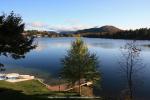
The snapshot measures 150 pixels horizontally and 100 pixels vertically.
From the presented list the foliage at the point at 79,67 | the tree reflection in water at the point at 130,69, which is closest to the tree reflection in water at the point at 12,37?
the tree reflection in water at the point at 130,69

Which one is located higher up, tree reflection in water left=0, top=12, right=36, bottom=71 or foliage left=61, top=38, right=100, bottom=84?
tree reflection in water left=0, top=12, right=36, bottom=71

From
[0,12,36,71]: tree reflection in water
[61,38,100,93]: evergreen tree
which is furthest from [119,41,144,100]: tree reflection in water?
[0,12,36,71]: tree reflection in water

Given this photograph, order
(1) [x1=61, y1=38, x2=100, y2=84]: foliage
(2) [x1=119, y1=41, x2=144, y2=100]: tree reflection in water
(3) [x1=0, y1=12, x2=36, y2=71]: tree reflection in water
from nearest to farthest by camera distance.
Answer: (3) [x1=0, y1=12, x2=36, y2=71]: tree reflection in water
(2) [x1=119, y1=41, x2=144, y2=100]: tree reflection in water
(1) [x1=61, y1=38, x2=100, y2=84]: foliage

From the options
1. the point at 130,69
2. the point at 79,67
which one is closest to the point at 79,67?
the point at 79,67

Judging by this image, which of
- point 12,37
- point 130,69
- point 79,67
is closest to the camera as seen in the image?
point 12,37

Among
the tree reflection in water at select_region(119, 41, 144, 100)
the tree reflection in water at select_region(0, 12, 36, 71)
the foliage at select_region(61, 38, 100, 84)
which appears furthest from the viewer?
the foliage at select_region(61, 38, 100, 84)

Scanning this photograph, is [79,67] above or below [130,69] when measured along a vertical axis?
below

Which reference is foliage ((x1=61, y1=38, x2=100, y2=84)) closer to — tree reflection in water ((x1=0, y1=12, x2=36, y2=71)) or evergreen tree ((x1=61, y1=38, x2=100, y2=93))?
evergreen tree ((x1=61, y1=38, x2=100, y2=93))

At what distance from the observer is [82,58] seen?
201 ft

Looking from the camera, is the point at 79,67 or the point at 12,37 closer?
the point at 12,37

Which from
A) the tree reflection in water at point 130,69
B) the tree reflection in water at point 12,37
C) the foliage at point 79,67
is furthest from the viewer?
the foliage at point 79,67

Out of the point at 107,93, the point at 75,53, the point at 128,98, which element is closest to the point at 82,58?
the point at 75,53

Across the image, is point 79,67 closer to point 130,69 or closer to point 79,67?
point 79,67

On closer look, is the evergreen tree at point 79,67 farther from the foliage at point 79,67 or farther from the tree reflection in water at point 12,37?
the tree reflection in water at point 12,37
